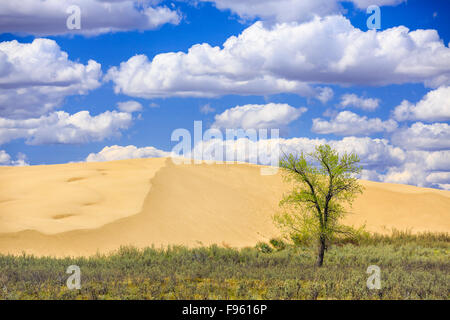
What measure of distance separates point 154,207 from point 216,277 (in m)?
12.4

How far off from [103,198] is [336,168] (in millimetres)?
14607

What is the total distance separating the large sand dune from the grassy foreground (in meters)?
3.26

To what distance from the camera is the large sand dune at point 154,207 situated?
21516 millimetres

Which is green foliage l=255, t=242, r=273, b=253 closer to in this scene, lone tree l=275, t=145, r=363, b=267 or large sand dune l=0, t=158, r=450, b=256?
large sand dune l=0, t=158, r=450, b=256

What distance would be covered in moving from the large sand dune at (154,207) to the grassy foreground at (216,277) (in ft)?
10.7

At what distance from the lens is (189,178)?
1255 inches

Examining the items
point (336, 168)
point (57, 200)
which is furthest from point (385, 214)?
point (57, 200)

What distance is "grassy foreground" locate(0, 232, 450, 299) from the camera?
11.7 m

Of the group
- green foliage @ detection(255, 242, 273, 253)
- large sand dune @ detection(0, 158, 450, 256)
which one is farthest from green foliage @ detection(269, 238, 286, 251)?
green foliage @ detection(255, 242, 273, 253)
